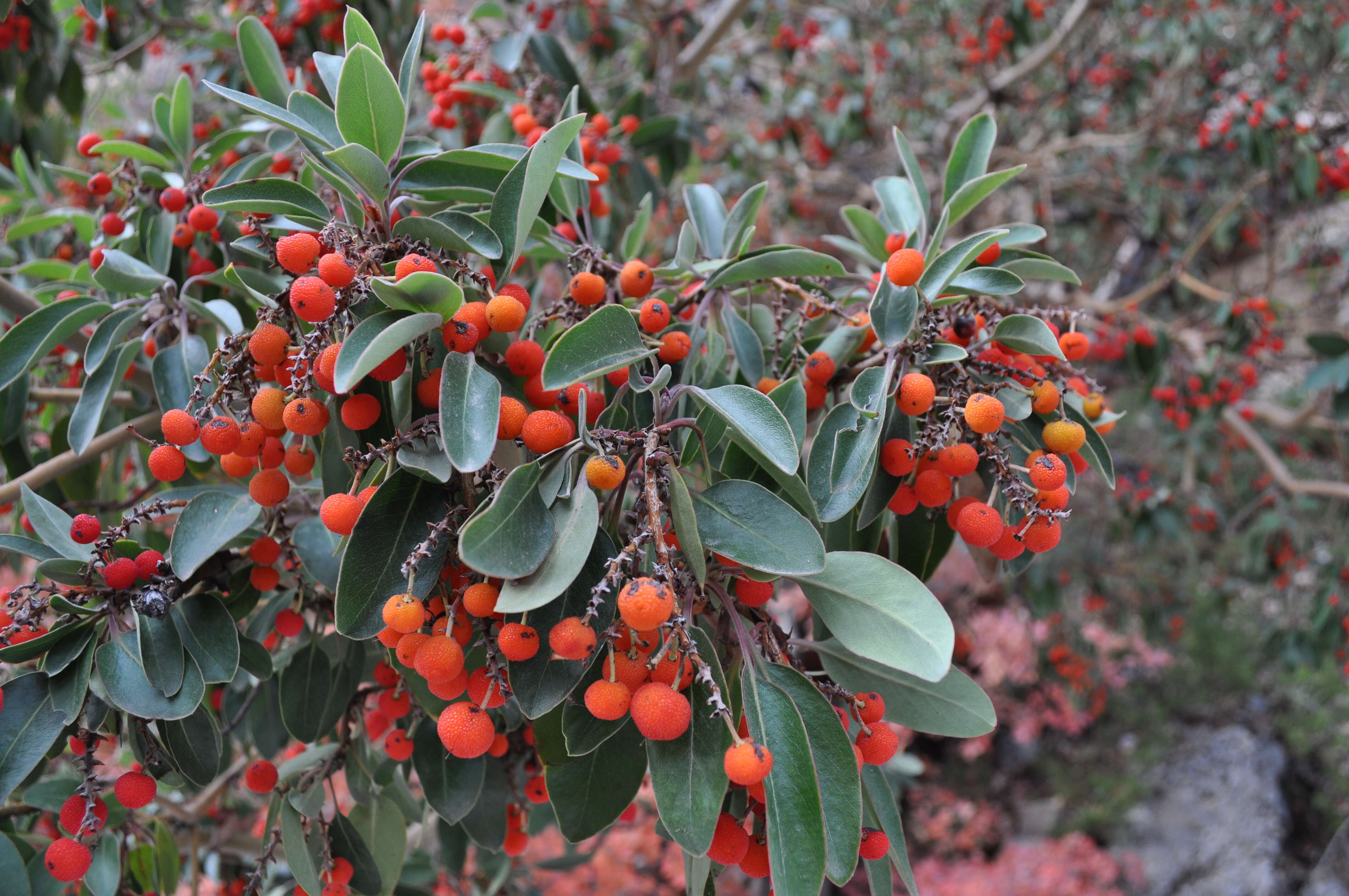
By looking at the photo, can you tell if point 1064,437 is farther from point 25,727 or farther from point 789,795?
point 25,727

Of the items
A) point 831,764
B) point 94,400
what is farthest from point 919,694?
point 94,400

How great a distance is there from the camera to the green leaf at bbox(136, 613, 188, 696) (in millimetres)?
989

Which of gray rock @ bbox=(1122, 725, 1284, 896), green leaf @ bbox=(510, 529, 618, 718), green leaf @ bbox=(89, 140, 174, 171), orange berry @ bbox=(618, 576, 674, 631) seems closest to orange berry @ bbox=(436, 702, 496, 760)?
green leaf @ bbox=(510, 529, 618, 718)

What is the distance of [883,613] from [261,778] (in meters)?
1.01

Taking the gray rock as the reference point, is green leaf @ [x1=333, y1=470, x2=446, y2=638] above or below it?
above

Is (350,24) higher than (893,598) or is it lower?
higher

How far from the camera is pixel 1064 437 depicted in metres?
1.01

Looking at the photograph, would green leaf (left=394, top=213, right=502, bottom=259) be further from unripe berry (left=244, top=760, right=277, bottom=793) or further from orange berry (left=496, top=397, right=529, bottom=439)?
unripe berry (left=244, top=760, right=277, bottom=793)

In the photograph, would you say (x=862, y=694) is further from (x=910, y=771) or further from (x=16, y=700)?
(x=910, y=771)

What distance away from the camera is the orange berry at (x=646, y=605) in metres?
0.71

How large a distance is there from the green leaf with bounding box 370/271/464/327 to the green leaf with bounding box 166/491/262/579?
377 mm

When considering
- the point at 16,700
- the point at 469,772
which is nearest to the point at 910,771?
the point at 469,772

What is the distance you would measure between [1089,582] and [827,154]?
2984 millimetres

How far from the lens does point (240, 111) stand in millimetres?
2793
